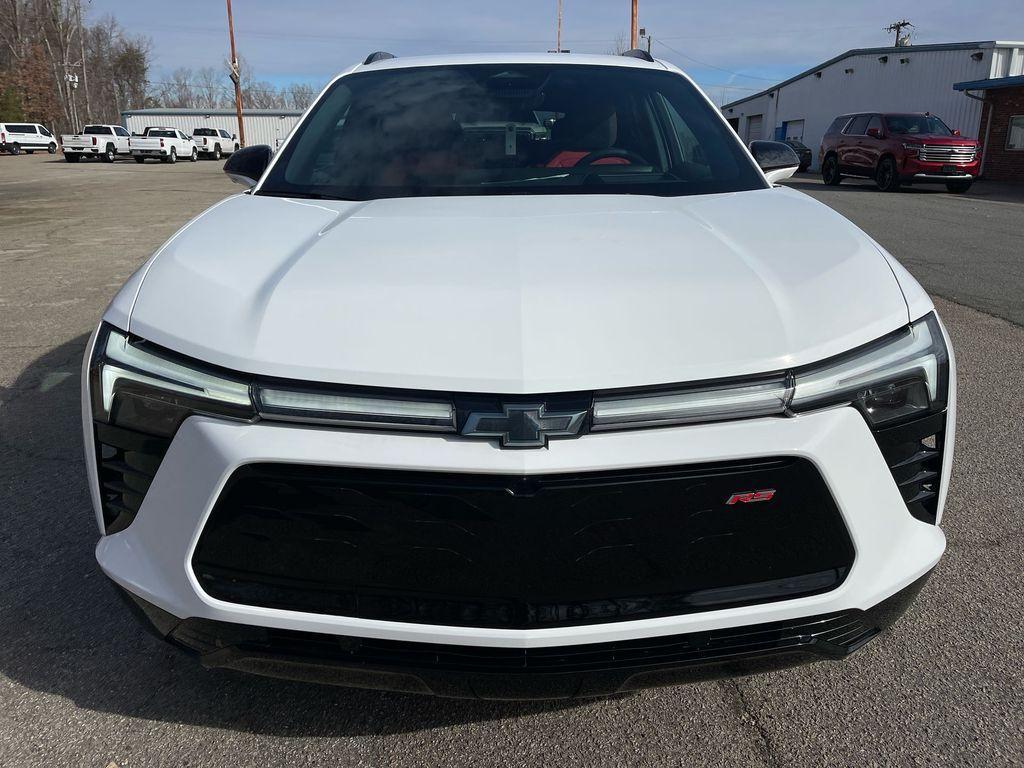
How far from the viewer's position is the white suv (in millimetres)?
1428

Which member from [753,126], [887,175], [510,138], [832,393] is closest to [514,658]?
[832,393]

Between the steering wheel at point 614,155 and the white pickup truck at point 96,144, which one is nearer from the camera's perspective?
the steering wheel at point 614,155

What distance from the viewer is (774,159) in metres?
2.85

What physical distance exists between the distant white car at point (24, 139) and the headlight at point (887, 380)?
49502mm

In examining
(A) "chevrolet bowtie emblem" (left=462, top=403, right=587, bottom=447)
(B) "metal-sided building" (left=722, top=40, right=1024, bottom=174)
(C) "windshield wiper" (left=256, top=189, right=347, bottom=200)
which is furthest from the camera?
(B) "metal-sided building" (left=722, top=40, right=1024, bottom=174)

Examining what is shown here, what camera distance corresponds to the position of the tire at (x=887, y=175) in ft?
61.2

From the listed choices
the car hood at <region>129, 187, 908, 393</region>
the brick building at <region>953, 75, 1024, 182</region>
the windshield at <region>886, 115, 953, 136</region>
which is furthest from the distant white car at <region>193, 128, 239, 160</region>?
the car hood at <region>129, 187, 908, 393</region>

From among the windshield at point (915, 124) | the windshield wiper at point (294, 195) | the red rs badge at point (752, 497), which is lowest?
the red rs badge at point (752, 497)

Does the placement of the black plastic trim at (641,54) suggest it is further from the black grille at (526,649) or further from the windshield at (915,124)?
the windshield at (915,124)

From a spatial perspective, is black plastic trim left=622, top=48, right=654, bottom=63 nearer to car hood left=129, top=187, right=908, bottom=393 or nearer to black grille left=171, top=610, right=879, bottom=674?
car hood left=129, top=187, right=908, bottom=393

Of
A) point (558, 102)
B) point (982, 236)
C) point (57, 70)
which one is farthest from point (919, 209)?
point (57, 70)

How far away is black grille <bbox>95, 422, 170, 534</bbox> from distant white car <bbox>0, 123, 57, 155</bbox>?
160 feet

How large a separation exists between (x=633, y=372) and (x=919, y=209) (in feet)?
49.7

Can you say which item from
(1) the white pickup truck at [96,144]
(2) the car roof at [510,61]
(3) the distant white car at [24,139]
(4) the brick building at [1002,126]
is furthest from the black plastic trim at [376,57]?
(3) the distant white car at [24,139]
